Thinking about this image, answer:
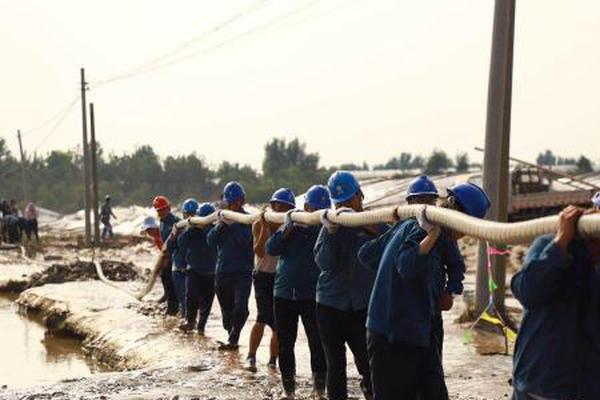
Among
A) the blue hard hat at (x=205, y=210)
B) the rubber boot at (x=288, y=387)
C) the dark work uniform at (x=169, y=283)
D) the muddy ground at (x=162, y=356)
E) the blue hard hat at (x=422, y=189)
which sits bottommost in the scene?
the muddy ground at (x=162, y=356)

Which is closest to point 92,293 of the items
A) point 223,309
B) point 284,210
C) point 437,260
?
point 223,309

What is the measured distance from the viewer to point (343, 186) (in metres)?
6.37

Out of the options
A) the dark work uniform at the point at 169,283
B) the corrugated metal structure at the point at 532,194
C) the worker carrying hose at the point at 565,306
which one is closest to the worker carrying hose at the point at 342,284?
the worker carrying hose at the point at 565,306

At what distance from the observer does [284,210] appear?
326 inches

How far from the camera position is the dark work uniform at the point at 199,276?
11539mm

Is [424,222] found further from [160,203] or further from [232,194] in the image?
[160,203]

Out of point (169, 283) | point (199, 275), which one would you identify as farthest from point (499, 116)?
point (169, 283)

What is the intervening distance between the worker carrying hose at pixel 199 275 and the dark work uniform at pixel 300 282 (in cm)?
416

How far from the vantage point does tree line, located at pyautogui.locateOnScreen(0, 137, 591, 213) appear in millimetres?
82062

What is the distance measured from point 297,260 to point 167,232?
614 cm

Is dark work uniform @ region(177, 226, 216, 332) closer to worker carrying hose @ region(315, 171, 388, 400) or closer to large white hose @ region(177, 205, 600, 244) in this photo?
large white hose @ region(177, 205, 600, 244)

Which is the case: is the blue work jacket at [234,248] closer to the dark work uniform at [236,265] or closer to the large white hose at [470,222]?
the dark work uniform at [236,265]

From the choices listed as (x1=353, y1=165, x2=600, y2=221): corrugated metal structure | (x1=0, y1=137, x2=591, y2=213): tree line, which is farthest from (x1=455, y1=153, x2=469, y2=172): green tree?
(x1=353, y1=165, x2=600, y2=221): corrugated metal structure

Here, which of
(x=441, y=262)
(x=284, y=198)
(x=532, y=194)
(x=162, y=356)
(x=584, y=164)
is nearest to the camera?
(x=441, y=262)
